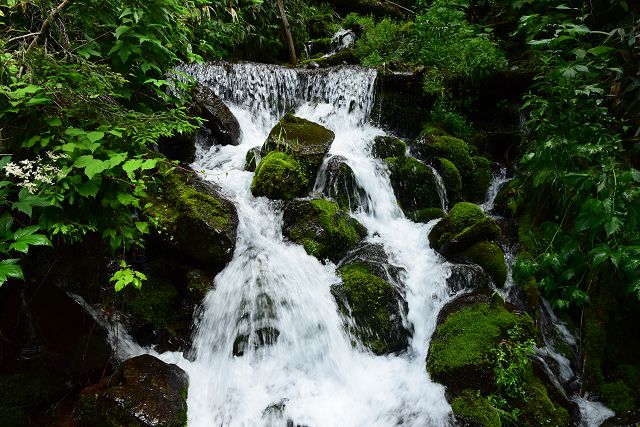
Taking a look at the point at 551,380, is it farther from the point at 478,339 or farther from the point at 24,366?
the point at 24,366

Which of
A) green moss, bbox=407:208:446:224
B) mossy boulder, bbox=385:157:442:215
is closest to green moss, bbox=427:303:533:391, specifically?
green moss, bbox=407:208:446:224

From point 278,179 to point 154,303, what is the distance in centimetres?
254

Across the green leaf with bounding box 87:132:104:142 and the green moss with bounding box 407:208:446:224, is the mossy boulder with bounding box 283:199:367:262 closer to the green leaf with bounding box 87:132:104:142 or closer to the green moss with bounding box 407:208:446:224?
the green moss with bounding box 407:208:446:224

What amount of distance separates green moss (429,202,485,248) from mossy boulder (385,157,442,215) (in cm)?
132

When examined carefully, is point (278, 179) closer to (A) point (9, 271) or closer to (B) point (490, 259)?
(B) point (490, 259)

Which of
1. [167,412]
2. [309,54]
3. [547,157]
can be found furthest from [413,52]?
[167,412]

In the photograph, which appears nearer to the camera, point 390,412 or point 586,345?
point 390,412

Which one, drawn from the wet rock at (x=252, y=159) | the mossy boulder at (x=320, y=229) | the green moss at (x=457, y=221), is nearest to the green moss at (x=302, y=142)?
the wet rock at (x=252, y=159)

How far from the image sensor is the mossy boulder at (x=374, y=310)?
4746mm

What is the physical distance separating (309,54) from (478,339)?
11.7 metres

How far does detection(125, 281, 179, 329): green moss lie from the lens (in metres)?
4.58

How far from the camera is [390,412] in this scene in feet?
13.2

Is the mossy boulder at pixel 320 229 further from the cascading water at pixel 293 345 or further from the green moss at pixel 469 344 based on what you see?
the green moss at pixel 469 344

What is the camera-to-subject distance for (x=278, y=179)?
243 inches
